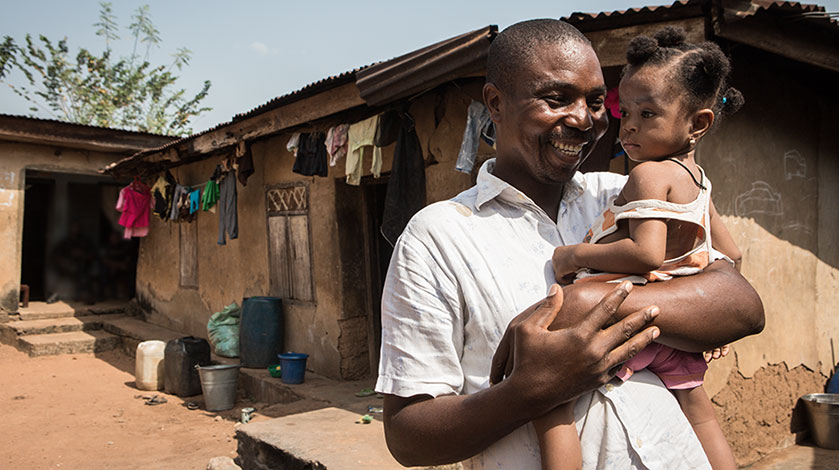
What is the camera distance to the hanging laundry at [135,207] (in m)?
11.7

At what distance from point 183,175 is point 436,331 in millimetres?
10700

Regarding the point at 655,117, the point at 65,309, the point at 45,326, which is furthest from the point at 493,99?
the point at 65,309

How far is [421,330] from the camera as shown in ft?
3.94

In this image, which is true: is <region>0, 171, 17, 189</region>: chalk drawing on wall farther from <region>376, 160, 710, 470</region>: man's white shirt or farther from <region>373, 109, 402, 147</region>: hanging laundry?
<region>376, 160, 710, 470</region>: man's white shirt

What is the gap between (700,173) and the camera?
1594mm

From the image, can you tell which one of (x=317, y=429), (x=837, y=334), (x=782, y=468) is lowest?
(x=782, y=468)

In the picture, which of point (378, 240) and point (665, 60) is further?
point (378, 240)

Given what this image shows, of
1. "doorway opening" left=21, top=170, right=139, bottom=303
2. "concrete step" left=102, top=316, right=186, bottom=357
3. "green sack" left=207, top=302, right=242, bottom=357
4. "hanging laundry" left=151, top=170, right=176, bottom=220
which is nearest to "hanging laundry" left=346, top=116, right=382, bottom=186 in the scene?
"green sack" left=207, top=302, right=242, bottom=357

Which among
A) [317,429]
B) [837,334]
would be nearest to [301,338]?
[317,429]

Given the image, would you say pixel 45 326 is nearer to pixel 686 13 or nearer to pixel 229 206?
pixel 229 206

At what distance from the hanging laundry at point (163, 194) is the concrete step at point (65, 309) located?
10.8 feet

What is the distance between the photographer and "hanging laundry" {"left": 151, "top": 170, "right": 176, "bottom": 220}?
1102 cm

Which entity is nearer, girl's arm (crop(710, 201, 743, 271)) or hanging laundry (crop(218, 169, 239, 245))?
girl's arm (crop(710, 201, 743, 271))

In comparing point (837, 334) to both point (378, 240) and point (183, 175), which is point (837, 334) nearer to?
point (378, 240)
